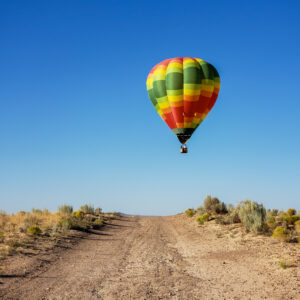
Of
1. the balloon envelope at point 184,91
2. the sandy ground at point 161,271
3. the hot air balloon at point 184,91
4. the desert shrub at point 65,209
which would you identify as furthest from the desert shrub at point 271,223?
the desert shrub at point 65,209

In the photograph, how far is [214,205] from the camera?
29.3 metres

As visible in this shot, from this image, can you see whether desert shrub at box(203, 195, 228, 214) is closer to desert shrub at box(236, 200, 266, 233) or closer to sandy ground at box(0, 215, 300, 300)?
desert shrub at box(236, 200, 266, 233)

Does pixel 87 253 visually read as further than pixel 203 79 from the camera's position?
No

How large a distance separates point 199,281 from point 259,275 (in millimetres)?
2158

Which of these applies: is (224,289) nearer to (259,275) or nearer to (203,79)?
(259,275)

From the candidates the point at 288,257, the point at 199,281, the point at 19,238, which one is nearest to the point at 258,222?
the point at 288,257

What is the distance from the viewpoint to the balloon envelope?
20.5 meters

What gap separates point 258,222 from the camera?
17.4 m

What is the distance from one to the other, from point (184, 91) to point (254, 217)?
899 cm

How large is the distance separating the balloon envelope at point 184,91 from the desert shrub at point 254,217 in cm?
630

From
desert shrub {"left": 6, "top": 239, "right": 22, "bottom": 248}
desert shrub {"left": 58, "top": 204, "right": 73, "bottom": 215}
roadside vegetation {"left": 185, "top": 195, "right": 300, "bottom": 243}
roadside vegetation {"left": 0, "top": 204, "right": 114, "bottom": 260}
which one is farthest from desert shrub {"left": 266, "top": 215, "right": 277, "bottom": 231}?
desert shrub {"left": 58, "top": 204, "right": 73, "bottom": 215}

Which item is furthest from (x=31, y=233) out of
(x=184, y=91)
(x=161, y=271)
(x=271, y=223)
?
(x=271, y=223)

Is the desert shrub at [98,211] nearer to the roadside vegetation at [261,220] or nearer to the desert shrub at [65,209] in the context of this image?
the desert shrub at [65,209]

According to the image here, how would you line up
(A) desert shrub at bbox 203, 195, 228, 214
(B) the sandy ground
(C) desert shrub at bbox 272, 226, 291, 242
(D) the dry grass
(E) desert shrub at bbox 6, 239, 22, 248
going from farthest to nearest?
Result: (A) desert shrub at bbox 203, 195, 228, 214, (C) desert shrub at bbox 272, 226, 291, 242, (D) the dry grass, (E) desert shrub at bbox 6, 239, 22, 248, (B) the sandy ground
